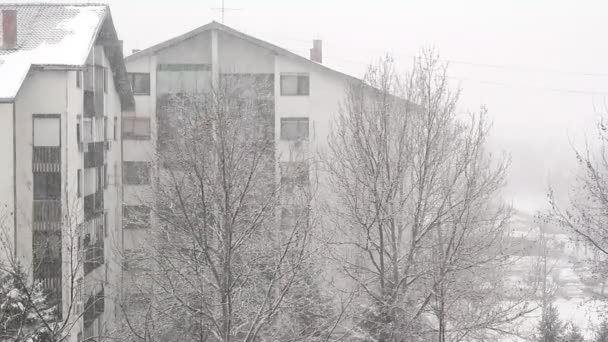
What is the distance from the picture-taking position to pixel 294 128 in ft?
116

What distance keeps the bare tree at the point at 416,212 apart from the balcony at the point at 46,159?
33.2 ft

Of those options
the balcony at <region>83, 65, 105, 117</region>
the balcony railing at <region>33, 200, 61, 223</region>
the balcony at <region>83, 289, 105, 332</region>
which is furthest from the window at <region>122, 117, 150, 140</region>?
the balcony railing at <region>33, 200, 61, 223</region>

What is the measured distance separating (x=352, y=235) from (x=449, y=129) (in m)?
3.91

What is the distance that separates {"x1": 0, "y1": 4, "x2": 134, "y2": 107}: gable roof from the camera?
25328mm

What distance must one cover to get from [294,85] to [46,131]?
481 inches

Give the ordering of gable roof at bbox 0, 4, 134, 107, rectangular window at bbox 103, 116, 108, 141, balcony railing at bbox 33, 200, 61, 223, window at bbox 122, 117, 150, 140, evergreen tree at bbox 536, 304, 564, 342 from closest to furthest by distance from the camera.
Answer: gable roof at bbox 0, 4, 134, 107 → balcony railing at bbox 33, 200, 61, 223 → evergreen tree at bbox 536, 304, 564, 342 → rectangular window at bbox 103, 116, 108, 141 → window at bbox 122, 117, 150, 140

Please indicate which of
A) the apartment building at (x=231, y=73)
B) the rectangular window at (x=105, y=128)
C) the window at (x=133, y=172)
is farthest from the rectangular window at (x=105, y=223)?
the rectangular window at (x=105, y=128)

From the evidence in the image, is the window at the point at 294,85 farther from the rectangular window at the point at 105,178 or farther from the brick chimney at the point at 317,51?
the rectangular window at the point at 105,178

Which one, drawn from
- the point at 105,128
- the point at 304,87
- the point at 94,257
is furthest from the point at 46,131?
the point at 304,87

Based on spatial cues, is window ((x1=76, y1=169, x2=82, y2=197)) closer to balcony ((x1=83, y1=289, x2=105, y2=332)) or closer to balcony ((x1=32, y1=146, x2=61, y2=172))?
balcony ((x1=32, y1=146, x2=61, y2=172))

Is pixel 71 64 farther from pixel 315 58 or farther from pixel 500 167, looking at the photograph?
pixel 315 58

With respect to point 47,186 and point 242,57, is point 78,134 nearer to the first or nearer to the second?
point 47,186

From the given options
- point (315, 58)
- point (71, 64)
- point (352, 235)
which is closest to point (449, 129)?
point (352, 235)

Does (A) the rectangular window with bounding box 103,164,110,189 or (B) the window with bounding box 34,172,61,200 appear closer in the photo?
(B) the window with bounding box 34,172,61,200
